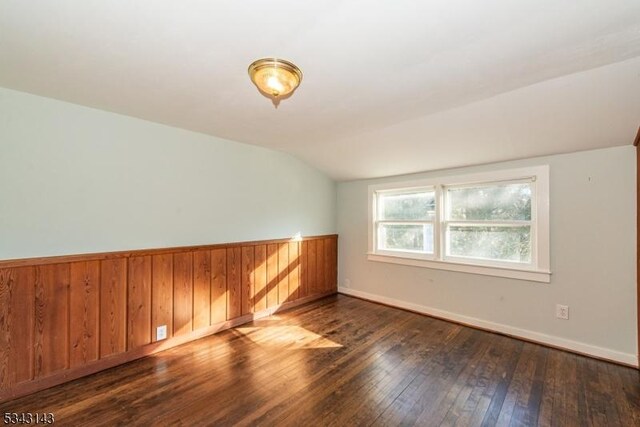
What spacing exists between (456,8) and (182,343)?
343 cm

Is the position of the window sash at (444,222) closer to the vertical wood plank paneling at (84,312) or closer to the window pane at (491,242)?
the window pane at (491,242)

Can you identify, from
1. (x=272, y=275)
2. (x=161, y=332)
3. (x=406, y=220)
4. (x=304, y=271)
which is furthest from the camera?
(x=304, y=271)

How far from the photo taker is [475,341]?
2.91 m

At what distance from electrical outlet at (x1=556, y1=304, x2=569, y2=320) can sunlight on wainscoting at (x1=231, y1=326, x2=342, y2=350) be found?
219 cm

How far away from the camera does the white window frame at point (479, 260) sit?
284 centimetres

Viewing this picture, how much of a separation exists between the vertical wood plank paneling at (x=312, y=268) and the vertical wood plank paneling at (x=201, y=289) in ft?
5.26

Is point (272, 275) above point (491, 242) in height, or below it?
below

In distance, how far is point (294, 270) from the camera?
406cm

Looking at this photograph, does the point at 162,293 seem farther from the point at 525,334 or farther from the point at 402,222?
the point at 525,334

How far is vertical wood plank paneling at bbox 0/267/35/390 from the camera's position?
1.96 metres

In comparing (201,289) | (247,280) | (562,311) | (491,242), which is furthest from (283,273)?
(562,311)

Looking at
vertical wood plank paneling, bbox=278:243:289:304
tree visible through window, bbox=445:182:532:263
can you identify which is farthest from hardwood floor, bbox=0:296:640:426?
tree visible through window, bbox=445:182:532:263

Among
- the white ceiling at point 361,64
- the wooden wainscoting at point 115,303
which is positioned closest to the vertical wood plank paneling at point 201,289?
the wooden wainscoting at point 115,303

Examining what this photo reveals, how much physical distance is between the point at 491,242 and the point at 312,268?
8.02ft
